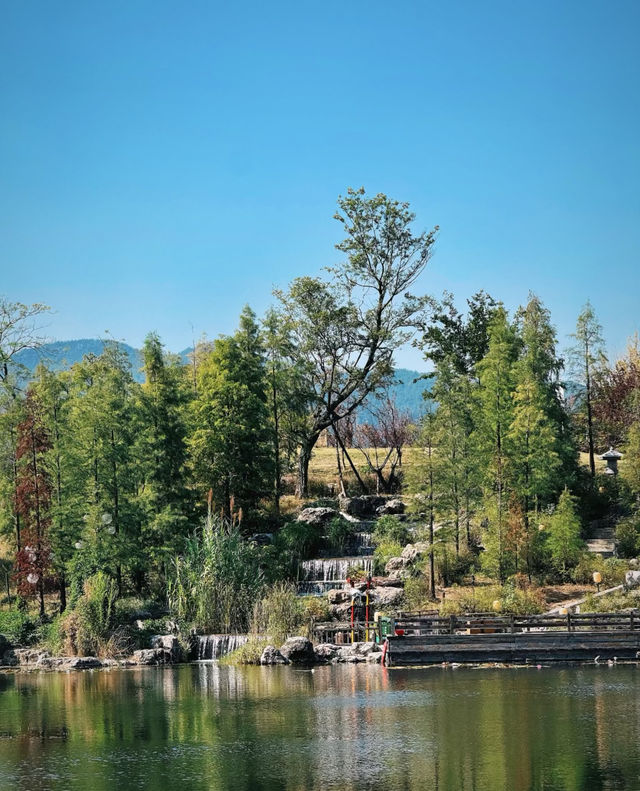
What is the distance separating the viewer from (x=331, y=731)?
26.5 m

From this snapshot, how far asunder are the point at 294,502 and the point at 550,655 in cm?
3067

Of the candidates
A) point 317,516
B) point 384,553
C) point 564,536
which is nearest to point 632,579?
point 564,536

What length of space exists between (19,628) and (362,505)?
22.6m

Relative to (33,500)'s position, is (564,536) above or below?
below

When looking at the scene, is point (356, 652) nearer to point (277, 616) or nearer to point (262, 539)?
point (277, 616)

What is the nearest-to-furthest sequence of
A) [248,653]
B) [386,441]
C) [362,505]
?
[248,653], [362,505], [386,441]

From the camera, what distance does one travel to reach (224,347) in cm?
5991

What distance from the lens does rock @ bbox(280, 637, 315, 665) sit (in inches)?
1604

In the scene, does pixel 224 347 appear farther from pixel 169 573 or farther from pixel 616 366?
pixel 616 366

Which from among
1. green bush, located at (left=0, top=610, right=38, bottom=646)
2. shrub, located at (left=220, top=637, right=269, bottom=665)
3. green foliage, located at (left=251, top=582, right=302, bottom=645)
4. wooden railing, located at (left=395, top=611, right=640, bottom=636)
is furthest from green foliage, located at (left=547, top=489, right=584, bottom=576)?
green bush, located at (left=0, top=610, right=38, bottom=646)

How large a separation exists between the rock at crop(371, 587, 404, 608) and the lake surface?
955 centimetres

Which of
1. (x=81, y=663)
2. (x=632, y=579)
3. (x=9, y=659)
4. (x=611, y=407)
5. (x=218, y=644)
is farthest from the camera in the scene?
(x=611, y=407)

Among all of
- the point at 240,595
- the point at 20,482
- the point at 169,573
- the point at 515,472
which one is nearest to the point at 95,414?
the point at 20,482

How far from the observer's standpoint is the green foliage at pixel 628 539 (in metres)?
51.6
